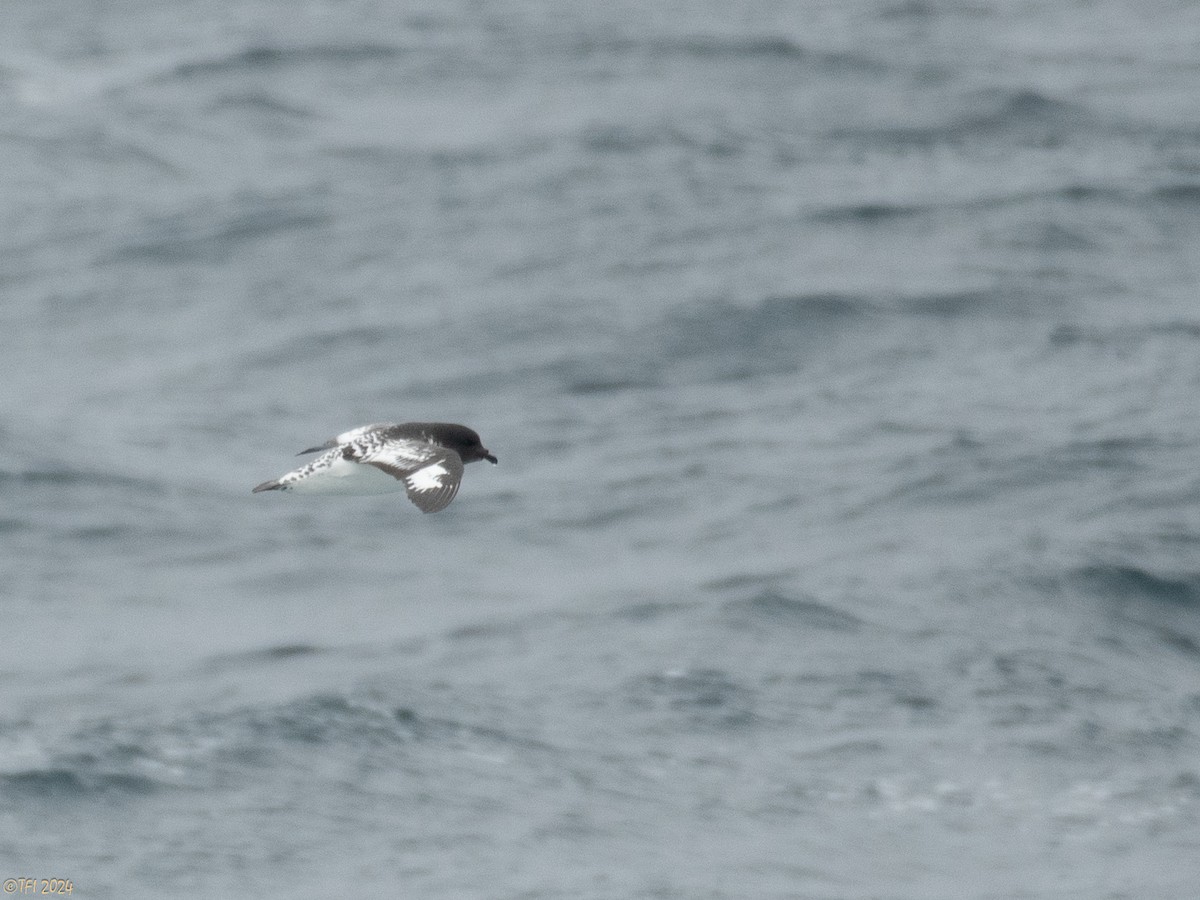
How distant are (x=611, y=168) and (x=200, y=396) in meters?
7.54

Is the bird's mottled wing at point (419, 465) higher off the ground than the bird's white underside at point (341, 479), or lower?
higher

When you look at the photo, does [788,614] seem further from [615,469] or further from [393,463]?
[393,463]

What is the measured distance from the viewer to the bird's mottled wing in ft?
30.6

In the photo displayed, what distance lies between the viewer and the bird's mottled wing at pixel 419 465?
9.31 m

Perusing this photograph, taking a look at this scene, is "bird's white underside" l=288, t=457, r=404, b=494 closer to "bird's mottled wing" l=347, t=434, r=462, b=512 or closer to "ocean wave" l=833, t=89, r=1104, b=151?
"bird's mottled wing" l=347, t=434, r=462, b=512

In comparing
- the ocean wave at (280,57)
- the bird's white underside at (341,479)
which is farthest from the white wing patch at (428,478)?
the ocean wave at (280,57)

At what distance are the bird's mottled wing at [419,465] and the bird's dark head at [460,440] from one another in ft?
0.52

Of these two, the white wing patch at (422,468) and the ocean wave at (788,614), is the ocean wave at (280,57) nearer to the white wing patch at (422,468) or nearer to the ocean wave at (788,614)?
the ocean wave at (788,614)

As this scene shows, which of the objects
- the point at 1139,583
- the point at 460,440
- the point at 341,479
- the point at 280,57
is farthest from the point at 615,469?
the point at 280,57

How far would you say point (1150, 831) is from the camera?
1228cm

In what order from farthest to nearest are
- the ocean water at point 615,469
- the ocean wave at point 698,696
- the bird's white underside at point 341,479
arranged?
the ocean wave at point 698,696 < the ocean water at point 615,469 < the bird's white underside at point 341,479

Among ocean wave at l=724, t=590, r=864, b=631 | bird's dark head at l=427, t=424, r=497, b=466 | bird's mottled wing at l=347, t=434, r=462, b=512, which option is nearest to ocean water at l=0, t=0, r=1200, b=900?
ocean wave at l=724, t=590, r=864, b=631

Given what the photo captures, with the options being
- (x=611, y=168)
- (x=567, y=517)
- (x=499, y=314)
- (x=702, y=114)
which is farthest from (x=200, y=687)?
(x=702, y=114)

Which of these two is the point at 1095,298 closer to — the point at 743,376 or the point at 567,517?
the point at 743,376
